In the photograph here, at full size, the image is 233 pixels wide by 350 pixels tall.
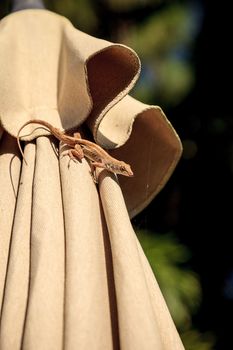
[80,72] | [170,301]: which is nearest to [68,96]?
[80,72]

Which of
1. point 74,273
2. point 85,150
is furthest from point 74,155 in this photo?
point 74,273

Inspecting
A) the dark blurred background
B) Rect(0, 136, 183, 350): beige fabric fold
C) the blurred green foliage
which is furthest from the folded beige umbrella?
the dark blurred background

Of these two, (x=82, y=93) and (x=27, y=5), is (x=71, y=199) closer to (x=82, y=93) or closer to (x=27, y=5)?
(x=82, y=93)

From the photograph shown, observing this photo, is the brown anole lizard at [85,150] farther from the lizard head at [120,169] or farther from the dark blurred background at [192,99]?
the dark blurred background at [192,99]

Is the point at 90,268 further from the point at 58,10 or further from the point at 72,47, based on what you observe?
the point at 58,10

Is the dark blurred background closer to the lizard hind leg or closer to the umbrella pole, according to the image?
the umbrella pole

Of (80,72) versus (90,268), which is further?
(80,72)
